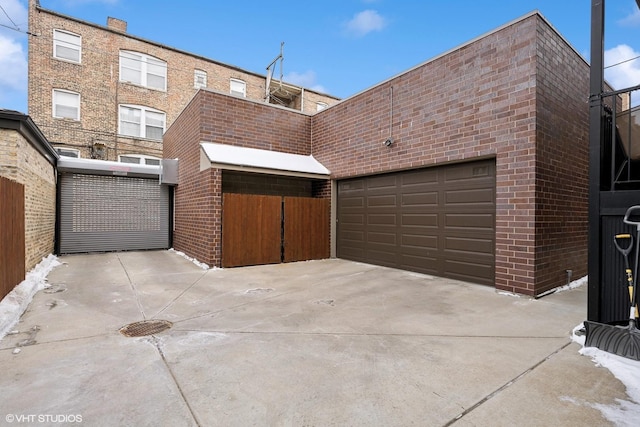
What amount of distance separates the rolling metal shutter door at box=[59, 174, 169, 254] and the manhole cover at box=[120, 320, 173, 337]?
8284 mm

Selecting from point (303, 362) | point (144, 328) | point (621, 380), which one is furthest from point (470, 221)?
point (144, 328)

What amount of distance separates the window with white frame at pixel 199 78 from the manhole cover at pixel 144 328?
16761 millimetres

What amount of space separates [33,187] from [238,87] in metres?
14.0

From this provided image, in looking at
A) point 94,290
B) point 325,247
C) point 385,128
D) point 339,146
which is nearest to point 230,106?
point 339,146

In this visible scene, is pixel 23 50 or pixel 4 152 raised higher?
pixel 23 50

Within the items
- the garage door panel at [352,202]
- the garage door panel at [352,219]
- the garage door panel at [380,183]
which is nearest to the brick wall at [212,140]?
the garage door panel at [352,202]

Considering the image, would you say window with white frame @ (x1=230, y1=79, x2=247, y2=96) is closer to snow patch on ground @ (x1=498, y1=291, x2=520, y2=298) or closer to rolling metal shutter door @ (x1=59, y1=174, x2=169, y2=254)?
rolling metal shutter door @ (x1=59, y1=174, x2=169, y2=254)

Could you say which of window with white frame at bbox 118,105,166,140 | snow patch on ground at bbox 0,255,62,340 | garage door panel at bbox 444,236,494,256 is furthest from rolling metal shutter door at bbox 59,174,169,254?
garage door panel at bbox 444,236,494,256

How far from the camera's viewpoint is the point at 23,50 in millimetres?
13492

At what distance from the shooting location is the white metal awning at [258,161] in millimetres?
7754

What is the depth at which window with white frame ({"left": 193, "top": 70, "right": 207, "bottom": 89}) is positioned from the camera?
17.6m

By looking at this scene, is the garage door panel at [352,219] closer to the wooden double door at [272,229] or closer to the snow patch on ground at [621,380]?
the wooden double door at [272,229]

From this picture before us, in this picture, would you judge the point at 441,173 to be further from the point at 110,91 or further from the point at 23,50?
the point at 23,50

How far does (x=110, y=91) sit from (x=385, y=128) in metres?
14.5
